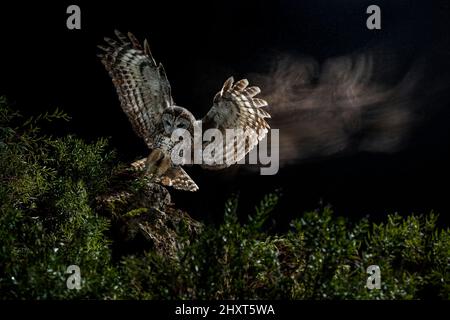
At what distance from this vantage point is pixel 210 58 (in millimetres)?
1997

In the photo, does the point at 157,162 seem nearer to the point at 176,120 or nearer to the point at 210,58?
the point at 176,120

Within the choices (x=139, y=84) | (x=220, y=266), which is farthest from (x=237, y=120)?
(x=220, y=266)

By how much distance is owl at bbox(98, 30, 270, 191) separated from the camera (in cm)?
192

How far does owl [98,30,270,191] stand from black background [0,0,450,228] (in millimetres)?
41

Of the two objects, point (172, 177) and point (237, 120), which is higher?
point (237, 120)

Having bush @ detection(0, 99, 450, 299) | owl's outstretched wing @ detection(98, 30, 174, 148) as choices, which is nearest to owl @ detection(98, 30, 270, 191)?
owl's outstretched wing @ detection(98, 30, 174, 148)

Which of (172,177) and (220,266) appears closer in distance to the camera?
(220,266)

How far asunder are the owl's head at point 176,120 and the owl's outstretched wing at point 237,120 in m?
0.04

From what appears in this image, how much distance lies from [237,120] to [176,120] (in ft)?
0.62

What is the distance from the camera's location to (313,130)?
6.52ft

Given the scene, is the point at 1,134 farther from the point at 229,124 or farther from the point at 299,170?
the point at 299,170

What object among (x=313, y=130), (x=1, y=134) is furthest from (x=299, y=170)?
(x=1, y=134)

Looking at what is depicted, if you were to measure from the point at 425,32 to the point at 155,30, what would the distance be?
0.88 m

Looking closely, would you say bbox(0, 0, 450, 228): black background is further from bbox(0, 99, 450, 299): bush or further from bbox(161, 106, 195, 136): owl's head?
bbox(0, 99, 450, 299): bush
